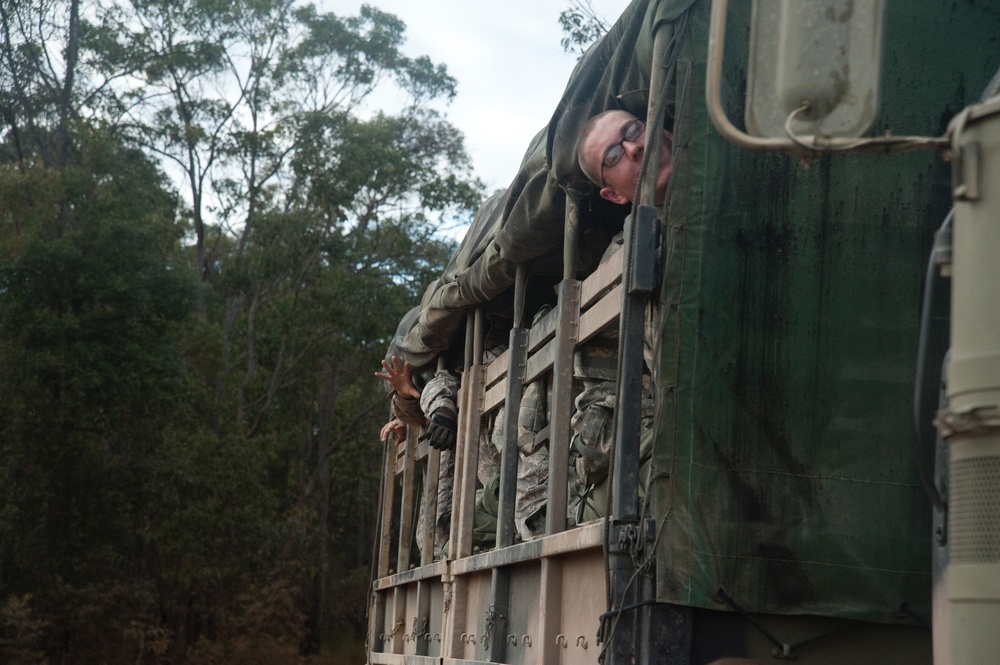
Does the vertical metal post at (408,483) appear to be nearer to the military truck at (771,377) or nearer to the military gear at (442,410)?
the military gear at (442,410)

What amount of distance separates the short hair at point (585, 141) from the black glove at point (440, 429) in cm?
280

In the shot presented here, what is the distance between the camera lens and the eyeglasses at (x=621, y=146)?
4.31 m

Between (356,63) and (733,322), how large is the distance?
89.4 ft

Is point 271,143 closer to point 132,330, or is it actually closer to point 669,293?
point 132,330

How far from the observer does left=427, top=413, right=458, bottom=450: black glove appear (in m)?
7.04

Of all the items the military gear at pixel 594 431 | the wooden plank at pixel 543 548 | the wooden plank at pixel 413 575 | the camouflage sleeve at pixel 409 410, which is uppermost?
the camouflage sleeve at pixel 409 410

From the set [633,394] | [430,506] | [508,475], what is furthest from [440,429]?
[633,394]

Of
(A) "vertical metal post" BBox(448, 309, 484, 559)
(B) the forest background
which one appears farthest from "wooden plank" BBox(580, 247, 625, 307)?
(B) the forest background

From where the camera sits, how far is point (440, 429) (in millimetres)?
7039

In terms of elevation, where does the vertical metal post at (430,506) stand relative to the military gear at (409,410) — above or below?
below

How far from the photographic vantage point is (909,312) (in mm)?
3734

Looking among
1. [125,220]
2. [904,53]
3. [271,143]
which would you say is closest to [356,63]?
[271,143]

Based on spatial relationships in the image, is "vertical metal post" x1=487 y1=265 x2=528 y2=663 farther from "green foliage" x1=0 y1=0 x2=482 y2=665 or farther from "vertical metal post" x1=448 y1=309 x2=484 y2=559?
"green foliage" x1=0 y1=0 x2=482 y2=665

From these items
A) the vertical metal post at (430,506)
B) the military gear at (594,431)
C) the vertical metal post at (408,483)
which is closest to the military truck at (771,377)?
the military gear at (594,431)
